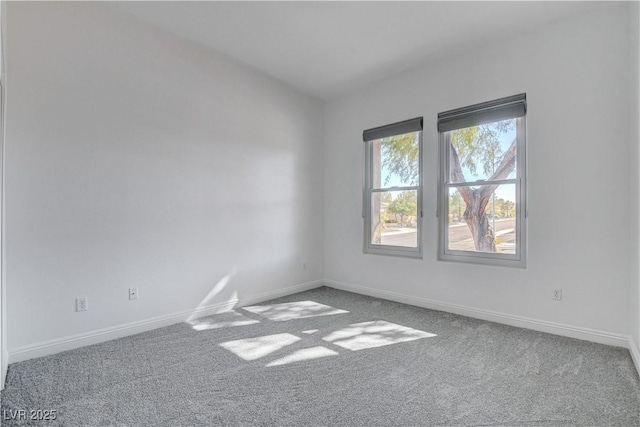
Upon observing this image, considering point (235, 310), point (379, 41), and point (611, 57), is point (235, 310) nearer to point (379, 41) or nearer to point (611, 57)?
point (379, 41)

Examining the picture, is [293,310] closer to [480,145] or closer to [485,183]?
[485,183]

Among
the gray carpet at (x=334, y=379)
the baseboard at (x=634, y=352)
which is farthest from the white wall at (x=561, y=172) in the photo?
the gray carpet at (x=334, y=379)

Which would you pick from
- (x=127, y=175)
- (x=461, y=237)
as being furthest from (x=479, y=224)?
(x=127, y=175)

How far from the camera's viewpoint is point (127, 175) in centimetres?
300

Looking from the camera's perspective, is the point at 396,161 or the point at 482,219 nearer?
the point at 482,219

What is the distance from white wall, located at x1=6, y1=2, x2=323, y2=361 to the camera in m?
2.52

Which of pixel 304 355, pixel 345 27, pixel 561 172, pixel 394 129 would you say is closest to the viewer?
pixel 304 355

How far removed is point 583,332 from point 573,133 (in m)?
1.68

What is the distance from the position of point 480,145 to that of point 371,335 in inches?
87.3

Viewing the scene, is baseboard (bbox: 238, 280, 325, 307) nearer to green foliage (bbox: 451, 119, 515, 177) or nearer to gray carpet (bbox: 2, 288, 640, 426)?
gray carpet (bbox: 2, 288, 640, 426)

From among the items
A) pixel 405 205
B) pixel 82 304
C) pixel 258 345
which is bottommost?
pixel 258 345

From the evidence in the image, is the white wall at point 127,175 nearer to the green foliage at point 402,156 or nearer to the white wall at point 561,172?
the green foliage at point 402,156

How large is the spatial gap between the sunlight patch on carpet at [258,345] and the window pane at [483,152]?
242 centimetres

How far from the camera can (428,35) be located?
3.17 m
